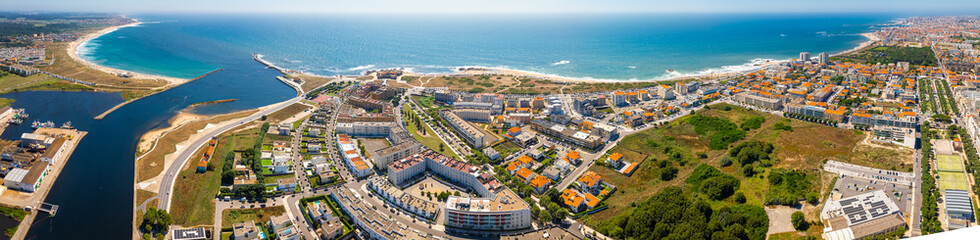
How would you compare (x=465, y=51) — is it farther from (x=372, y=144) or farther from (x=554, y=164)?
(x=554, y=164)

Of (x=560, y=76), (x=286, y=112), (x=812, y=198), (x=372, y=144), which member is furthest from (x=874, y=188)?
(x=286, y=112)

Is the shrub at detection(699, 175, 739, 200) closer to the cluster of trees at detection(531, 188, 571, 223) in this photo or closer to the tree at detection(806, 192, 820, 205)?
the tree at detection(806, 192, 820, 205)

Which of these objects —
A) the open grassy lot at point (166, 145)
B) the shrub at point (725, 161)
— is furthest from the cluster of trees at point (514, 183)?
the open grassy lot at point (166, 145)

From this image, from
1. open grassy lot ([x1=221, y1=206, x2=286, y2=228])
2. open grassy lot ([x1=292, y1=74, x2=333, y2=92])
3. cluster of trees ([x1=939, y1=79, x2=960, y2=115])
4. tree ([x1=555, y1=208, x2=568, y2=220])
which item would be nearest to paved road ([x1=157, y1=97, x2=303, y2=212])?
open grassy lot ([x1=221, y1=206, x2=286, y2=228])

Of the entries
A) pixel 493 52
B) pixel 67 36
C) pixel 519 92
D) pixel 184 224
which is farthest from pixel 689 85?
pixel 67 36

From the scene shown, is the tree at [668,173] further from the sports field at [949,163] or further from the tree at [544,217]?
the sports field at [949,163]
